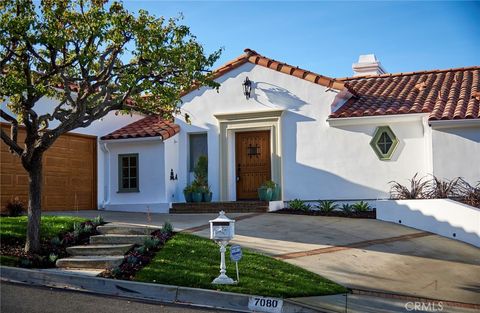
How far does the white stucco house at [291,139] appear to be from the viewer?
1544 centimetres

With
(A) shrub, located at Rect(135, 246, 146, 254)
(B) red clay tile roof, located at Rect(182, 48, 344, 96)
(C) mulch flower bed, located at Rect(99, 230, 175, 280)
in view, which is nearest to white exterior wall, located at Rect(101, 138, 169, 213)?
(B) red clay tile roof, located at Rect(182, 48, 344, 96)

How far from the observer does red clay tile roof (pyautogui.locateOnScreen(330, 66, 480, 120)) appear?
15.2 m

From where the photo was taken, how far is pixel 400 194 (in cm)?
1517

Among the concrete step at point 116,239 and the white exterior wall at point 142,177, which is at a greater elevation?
the white exterior wall at point 142,177

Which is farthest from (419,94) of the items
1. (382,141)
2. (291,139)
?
(291,139)

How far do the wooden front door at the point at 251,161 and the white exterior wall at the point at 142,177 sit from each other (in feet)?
7.59

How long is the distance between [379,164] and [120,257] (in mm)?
8747

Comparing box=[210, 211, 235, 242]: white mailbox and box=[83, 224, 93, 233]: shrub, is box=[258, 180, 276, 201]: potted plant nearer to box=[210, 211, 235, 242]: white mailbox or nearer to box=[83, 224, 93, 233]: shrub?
box=[83, 224, 93, 233]: shrub

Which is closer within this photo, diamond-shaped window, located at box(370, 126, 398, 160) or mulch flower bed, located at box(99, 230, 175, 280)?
mulch flower bed, located at box(99, 230, 175, 280)

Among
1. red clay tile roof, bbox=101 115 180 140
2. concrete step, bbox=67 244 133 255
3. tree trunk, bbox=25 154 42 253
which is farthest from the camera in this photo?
red clay tile roof, bbox=101 115 180 140

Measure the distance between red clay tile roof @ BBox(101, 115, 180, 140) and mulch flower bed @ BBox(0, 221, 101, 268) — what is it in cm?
561

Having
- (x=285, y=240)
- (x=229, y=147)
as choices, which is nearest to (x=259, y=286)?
(x=285, y=240)

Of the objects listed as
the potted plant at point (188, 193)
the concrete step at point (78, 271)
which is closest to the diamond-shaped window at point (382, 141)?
the potted plant at point (188, 193)

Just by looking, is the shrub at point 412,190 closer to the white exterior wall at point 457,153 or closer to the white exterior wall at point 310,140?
the white exterior wall at point 310,140
